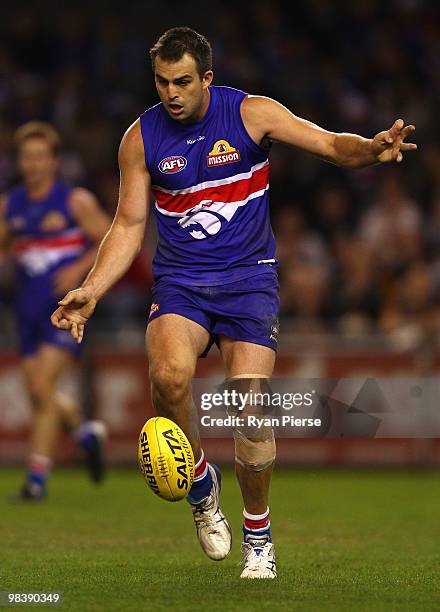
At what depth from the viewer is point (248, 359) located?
22.2 ft

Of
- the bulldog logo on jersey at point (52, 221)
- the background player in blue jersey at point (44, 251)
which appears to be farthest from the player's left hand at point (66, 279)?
the bulldog logo on jersey at point (52, 221)

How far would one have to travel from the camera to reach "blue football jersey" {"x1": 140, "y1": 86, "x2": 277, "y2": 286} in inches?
271

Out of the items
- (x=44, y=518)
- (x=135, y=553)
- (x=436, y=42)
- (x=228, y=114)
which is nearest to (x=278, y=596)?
(x=135, y=553)

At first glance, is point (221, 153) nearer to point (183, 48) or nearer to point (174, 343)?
point (183, 48)

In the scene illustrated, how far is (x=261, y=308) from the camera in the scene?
6887mm

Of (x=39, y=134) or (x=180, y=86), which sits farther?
(x=39, y=134)

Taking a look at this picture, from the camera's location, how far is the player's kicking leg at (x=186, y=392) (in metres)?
6.61

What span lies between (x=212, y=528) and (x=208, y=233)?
1536 millimetres

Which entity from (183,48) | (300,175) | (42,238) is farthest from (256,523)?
(300,175)

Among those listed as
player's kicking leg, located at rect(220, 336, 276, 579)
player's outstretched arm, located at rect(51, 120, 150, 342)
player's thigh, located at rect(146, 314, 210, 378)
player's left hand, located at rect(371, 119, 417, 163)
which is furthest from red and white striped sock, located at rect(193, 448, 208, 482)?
player's left hand, located at rect(371, 119, 417, 163)

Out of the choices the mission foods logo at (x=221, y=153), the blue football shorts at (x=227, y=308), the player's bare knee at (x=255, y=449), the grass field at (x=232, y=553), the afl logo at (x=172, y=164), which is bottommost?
the grass field at (x=232, y=553)

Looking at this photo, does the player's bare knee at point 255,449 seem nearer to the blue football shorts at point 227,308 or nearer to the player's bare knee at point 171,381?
the player's bare knee at point 171,381

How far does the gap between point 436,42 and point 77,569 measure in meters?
12.6

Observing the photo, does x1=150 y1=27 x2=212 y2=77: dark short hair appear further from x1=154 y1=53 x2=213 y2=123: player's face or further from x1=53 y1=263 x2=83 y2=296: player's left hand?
x1=53 y1=263 x2=83 y2=296: player's left hand
